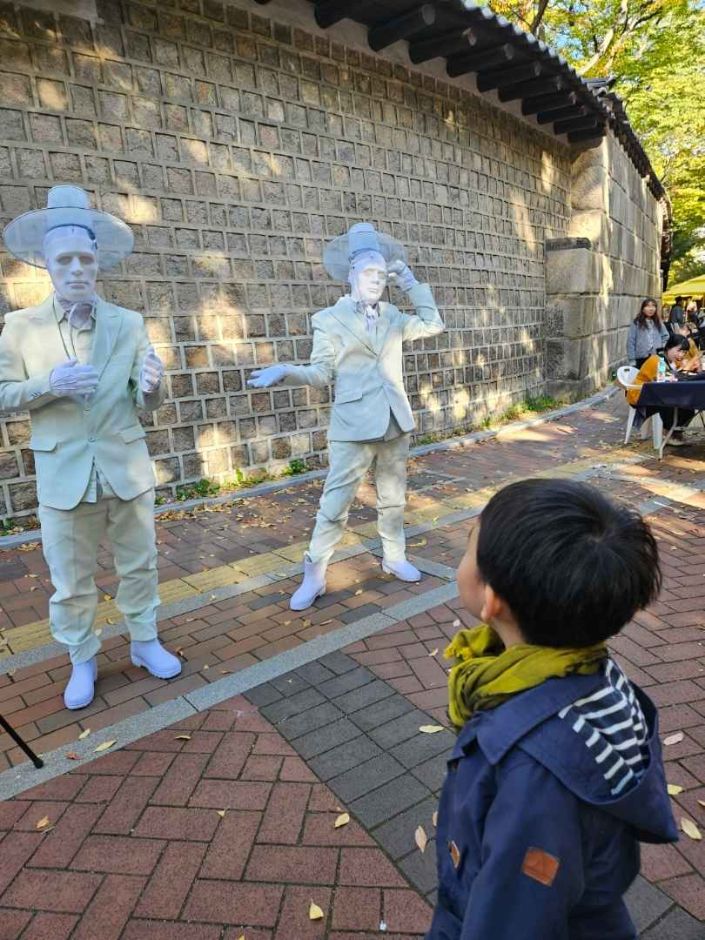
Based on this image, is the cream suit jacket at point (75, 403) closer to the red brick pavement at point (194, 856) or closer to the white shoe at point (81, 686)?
the white shoe at point (81, 686)

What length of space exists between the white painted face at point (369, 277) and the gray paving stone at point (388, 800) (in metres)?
2.44

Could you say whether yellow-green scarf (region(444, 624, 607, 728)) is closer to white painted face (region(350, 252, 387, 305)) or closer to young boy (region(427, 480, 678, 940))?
young boy (region(427, 480, 678, 940))

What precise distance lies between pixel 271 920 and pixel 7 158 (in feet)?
16.7

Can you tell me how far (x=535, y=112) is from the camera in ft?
31.3

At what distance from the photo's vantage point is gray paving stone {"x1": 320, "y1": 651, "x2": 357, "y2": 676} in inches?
121

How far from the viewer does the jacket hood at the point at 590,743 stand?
0.95m

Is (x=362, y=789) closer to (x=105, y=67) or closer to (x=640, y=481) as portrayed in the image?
(x=640, y=481)

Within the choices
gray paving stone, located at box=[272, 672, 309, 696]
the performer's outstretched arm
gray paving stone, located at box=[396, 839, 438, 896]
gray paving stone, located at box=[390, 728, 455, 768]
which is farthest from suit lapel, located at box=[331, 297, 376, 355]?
gray paving stone, located at box=[396, 839, 438, 896]

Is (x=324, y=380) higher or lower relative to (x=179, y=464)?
higher

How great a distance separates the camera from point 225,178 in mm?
5852

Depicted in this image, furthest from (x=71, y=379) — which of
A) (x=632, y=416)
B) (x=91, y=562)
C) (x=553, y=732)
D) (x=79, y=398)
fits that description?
(x=632, y=416)

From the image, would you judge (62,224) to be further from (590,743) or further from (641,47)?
(641,47)

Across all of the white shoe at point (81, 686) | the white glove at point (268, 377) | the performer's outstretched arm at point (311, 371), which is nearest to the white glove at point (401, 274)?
the performer's outstretched arm at point (311, 371)

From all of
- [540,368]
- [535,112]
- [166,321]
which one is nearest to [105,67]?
[166,321]
